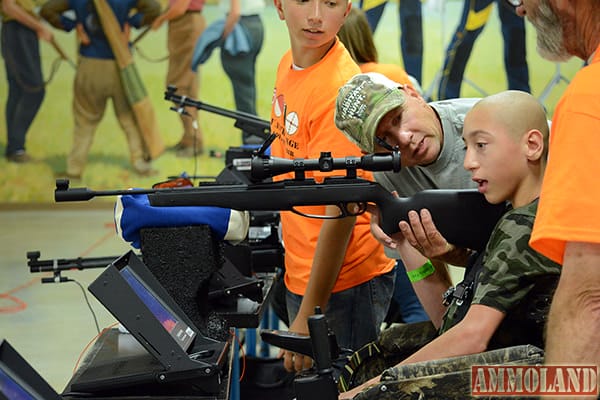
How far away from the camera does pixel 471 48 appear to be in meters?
9.02

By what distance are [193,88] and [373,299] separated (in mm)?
6741

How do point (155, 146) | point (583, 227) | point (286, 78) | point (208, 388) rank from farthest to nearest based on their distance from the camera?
point (155, 146)
point (286, 78)
point (208, 388)
point (583, 227)

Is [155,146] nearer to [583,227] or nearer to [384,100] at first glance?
[384,100]

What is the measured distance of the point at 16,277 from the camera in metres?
6.30

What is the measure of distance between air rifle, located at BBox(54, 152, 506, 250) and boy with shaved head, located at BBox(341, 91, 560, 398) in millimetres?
66

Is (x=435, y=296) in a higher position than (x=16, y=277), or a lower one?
higher

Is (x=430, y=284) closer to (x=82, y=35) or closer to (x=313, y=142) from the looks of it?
(x=313, y=142)

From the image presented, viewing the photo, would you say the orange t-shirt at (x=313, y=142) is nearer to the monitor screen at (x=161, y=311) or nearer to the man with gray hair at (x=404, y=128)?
the man with gray hair at (x=404, y=128)

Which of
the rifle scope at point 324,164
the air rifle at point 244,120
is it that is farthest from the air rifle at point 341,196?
the air rifle at point 244,120

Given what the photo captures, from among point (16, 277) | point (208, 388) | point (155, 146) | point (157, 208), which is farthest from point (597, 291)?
point (155, 146)

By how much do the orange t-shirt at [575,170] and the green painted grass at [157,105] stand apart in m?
7.77

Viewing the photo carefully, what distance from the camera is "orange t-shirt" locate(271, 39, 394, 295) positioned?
92.2 inches

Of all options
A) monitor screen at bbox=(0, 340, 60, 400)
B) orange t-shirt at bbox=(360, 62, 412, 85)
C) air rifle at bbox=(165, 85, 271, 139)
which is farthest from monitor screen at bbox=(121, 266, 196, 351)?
air rifle at bbox=(165, 85, 271, 139)

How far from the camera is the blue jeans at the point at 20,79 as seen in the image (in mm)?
8969
